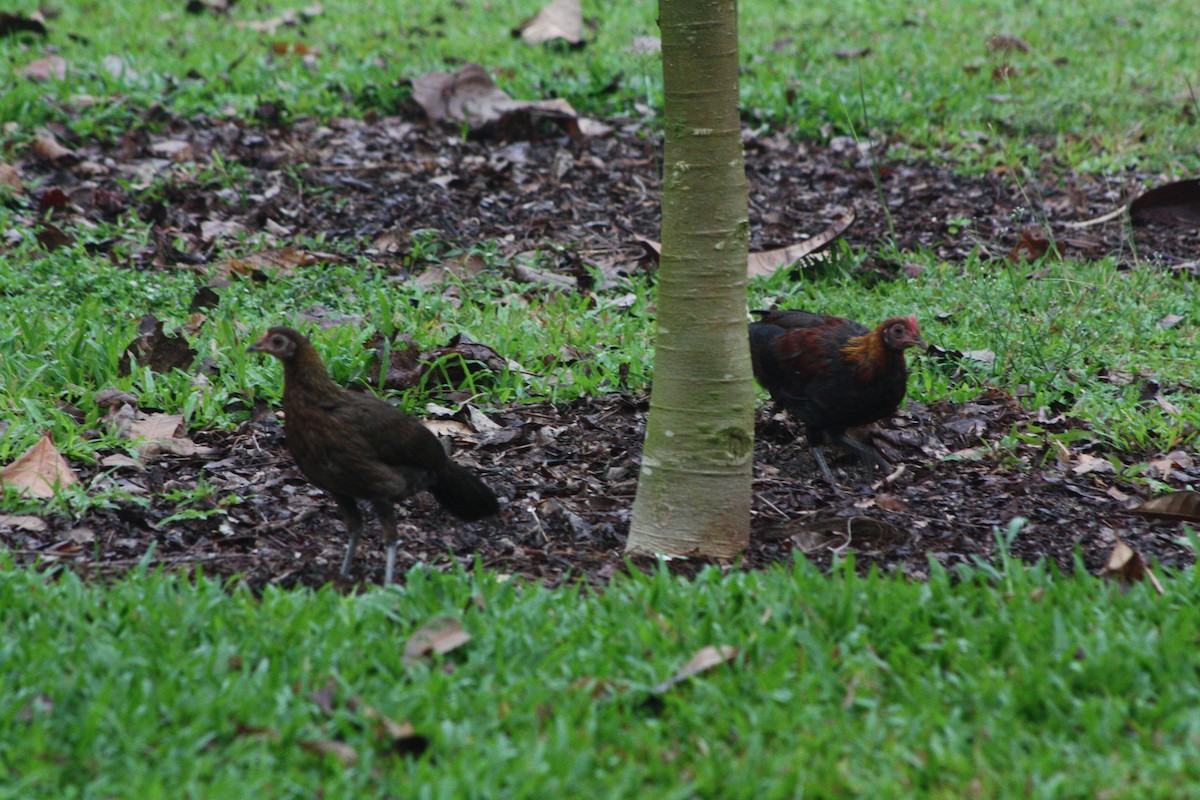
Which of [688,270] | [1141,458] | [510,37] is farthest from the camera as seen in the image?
[510,37]

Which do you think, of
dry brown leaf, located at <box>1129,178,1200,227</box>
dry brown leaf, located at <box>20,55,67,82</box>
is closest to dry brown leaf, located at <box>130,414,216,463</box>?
dry brown leaf, located at <box>20,55,67,82</box>

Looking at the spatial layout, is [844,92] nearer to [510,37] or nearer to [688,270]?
[510,37]

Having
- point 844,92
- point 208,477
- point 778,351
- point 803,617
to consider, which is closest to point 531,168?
point 844,92

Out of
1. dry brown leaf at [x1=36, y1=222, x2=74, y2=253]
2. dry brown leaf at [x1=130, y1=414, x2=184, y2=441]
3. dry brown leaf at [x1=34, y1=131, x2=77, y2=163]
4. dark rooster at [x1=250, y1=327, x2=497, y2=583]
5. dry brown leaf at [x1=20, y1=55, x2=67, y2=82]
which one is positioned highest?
dry brown leaf at [x1=20, y1=55, x2=67, y2=82]

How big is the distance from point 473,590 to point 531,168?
612 cm

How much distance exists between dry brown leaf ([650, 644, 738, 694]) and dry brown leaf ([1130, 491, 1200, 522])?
2.15m

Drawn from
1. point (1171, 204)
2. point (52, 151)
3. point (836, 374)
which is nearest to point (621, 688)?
point (836, 374)

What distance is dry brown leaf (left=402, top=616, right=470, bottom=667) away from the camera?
3443mm

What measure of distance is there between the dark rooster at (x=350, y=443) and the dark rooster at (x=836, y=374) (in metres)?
1.88

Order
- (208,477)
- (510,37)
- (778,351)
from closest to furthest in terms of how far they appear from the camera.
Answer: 1. (208,477)
2. (778,351)
3. (510,37)

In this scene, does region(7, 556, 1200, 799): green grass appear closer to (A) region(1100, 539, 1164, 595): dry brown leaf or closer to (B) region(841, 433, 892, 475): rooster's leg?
(A) region(1100, 539, 1164, 595): dry brown leaf

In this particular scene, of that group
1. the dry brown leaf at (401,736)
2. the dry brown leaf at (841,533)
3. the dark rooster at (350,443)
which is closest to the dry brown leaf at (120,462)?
the dark rooster at (350,443)

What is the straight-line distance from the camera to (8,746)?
9.74ft

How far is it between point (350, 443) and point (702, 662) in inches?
59.9
